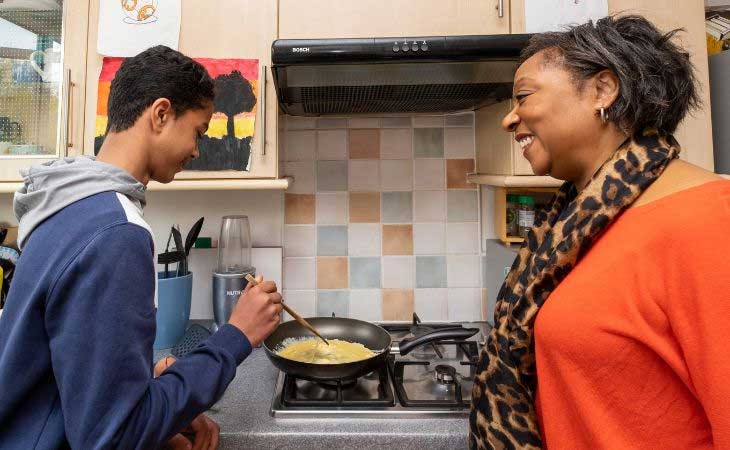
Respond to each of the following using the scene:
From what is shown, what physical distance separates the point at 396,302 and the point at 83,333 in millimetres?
1090

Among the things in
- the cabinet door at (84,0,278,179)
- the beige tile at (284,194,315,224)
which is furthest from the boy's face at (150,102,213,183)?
the beige tile at (284,194,315,224)

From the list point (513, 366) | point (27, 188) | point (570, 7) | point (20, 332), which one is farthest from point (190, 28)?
point (513, 366)

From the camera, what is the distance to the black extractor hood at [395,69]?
96 cm

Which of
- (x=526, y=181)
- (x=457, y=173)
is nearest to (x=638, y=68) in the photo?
(x=526, y=181)

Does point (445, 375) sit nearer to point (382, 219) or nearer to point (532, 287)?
point (532, 287)

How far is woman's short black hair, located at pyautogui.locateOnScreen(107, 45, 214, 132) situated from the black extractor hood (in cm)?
26

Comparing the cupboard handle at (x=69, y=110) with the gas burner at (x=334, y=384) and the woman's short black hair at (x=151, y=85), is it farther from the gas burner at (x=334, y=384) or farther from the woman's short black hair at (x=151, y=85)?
the gas burner at (x=334, y=384)

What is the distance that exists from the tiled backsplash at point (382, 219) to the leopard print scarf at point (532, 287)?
70 cm

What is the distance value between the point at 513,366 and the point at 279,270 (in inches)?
36.8

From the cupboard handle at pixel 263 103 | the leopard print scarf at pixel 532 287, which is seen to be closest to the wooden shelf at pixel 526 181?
the leopard print scarf at pixel 532 287

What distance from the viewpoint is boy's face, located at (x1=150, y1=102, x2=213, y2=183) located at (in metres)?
0.74

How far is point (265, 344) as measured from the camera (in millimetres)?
1126

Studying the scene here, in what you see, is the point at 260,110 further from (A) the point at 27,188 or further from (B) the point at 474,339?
(B) the point at 474,339

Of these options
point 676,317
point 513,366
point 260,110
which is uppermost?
point 260,110
